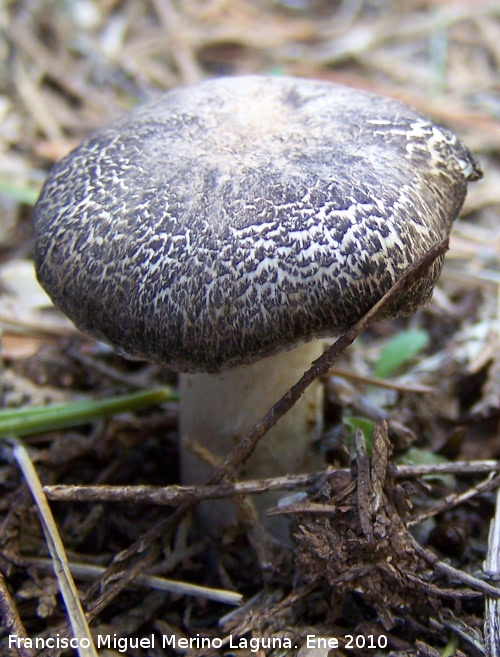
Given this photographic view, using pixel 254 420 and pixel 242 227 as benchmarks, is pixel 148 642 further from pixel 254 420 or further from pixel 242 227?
pixel 242 227

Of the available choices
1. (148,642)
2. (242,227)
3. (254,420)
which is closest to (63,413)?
(254,420)

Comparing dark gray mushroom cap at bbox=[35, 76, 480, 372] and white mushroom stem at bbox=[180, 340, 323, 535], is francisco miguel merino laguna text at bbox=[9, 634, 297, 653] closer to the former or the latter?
white mushroom stem at bbox=[180, 340, 323, 535]

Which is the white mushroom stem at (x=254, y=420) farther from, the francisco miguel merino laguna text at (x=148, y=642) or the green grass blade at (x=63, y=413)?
the francisco miguel merino laguna text at (x=148, y=642)

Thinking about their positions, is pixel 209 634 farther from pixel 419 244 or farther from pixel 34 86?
pixel 34 86

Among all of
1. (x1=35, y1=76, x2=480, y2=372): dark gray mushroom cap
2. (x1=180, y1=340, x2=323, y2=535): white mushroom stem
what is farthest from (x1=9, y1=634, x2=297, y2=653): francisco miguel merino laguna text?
(x1=35, y1=76, x2=480, y2=372): dark gray mushroom cap

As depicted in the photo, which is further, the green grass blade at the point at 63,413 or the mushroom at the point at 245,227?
the green grass blade at the point at 63,413

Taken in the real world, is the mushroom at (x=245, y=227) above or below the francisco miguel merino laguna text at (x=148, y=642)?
above

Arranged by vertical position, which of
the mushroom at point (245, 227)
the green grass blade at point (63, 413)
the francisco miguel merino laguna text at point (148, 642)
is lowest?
the francisco miguel merino laguna text at point (148, 642)

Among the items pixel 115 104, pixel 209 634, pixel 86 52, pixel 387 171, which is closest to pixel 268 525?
pixel 209 634

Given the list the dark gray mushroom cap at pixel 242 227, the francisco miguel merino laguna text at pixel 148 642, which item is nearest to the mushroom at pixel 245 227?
the dark gray mushroom cap at pixel 242 227
